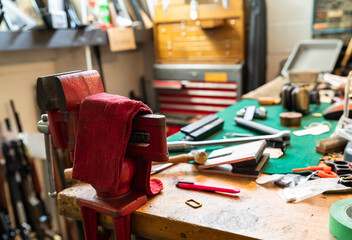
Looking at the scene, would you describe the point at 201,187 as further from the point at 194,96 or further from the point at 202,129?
the point at 194,96

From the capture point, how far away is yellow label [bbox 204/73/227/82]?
2657 millimetres

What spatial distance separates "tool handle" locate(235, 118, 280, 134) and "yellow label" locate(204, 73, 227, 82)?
125 cm

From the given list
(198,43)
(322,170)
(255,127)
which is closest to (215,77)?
(198,43)

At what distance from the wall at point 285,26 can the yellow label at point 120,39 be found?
1.27 metres

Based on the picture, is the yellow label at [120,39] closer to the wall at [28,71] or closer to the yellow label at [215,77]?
the wall at [28,71]

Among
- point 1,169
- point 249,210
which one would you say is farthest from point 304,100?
point 1,169

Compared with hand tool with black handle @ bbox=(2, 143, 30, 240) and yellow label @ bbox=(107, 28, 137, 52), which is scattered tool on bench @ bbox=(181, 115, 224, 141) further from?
yellow label @ bbox=(107, 28, 137, 52)

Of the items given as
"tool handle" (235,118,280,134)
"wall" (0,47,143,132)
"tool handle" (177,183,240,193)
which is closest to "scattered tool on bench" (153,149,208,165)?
"tool handle" (177,183,240,193)

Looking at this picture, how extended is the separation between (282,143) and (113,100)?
0.69 meters

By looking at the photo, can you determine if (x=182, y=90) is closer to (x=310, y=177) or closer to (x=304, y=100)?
(x=304, y=100)

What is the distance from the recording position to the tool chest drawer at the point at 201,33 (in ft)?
8.51

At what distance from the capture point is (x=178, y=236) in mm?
733

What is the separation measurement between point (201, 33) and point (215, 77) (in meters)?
0.41

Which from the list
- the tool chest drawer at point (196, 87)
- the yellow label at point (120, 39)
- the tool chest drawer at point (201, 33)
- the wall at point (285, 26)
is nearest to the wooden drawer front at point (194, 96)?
the tool chest drawer at point (196, 87)
